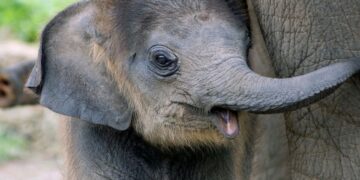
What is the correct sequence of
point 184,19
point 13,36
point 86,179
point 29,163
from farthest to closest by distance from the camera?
1. point 13,36
2. point 29,163
3. point 86,179
4. point 184,19

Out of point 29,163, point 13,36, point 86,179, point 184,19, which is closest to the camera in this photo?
point 184,19

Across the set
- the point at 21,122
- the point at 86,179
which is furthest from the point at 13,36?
the point at 86,179

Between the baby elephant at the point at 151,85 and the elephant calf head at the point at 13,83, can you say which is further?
the elephant calf head at the point at 13,83

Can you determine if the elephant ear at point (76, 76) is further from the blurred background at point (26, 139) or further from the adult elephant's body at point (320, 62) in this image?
the blurred background at point (26, 139)

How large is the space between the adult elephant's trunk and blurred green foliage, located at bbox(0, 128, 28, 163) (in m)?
4.60

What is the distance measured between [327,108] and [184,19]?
60 centimetres

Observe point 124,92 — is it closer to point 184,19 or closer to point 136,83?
point 136,83

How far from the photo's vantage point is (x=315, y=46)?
4266mm

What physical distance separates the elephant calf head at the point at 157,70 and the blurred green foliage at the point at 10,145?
401 centimetres

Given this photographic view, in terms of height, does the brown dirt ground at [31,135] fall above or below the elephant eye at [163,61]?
below

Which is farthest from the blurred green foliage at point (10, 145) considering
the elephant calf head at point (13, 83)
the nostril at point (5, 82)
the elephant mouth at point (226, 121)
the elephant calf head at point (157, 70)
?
the elephant mouth at point (226, 121)

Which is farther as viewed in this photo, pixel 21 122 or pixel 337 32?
pixel 21 122

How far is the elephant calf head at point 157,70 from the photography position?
12.9 ft

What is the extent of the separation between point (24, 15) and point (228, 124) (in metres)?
6.35
